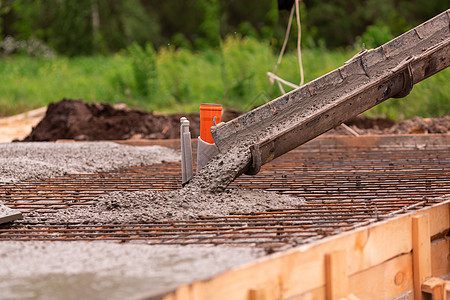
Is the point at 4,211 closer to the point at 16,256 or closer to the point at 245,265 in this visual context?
the point at 16,256

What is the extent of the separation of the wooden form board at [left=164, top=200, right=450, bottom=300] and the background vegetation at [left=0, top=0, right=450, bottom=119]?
4435 mm

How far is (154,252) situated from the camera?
100 inches

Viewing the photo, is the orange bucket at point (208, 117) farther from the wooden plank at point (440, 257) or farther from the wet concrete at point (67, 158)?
the wet concrete at point (67, 158)

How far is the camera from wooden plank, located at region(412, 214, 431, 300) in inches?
119

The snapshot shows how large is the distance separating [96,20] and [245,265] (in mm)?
21569

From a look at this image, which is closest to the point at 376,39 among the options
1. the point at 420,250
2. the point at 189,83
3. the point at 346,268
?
the point at 189,83

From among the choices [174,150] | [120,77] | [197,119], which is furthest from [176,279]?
[120,77]

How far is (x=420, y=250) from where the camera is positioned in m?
3.06

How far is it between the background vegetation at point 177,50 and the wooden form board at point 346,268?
4435mm

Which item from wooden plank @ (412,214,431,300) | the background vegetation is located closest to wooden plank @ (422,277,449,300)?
wooden plank @ (412,214,431,300)

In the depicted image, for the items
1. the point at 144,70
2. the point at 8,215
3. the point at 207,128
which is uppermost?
the point at 144,70

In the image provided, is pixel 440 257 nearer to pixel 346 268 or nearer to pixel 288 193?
pixel 288 193

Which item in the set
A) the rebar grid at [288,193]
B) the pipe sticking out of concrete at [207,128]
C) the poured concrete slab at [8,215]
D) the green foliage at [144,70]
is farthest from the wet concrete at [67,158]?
Answer: the green foliage at [144,70]

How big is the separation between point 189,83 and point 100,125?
5.06m
